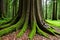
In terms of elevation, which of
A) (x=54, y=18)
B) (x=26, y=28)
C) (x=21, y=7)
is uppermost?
(x=21, y=7)

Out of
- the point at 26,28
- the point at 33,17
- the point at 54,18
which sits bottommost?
the point at 54,18

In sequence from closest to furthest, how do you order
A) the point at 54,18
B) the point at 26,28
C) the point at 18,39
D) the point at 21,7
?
the point at 18,39, the point at 26,28, the point at 21,7, the point at 54,18

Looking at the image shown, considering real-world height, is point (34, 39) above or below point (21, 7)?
below

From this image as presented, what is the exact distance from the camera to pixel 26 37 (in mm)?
7941

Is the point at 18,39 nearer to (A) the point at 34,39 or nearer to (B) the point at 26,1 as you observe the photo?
(A) the point at 34,39

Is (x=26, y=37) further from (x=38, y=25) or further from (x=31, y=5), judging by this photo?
(x=31, y=5)

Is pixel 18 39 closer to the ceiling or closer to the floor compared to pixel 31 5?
closer to the floor

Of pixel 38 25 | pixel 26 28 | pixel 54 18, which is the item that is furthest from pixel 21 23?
pixel 54 18

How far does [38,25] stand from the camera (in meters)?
9.27

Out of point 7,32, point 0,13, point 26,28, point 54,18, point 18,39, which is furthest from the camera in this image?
point 54,18

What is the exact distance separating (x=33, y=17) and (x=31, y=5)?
0.79 meters

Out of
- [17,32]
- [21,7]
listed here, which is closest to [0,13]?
[21,7]

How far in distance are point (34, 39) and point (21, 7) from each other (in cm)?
266

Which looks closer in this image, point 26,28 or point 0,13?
point 26,28
